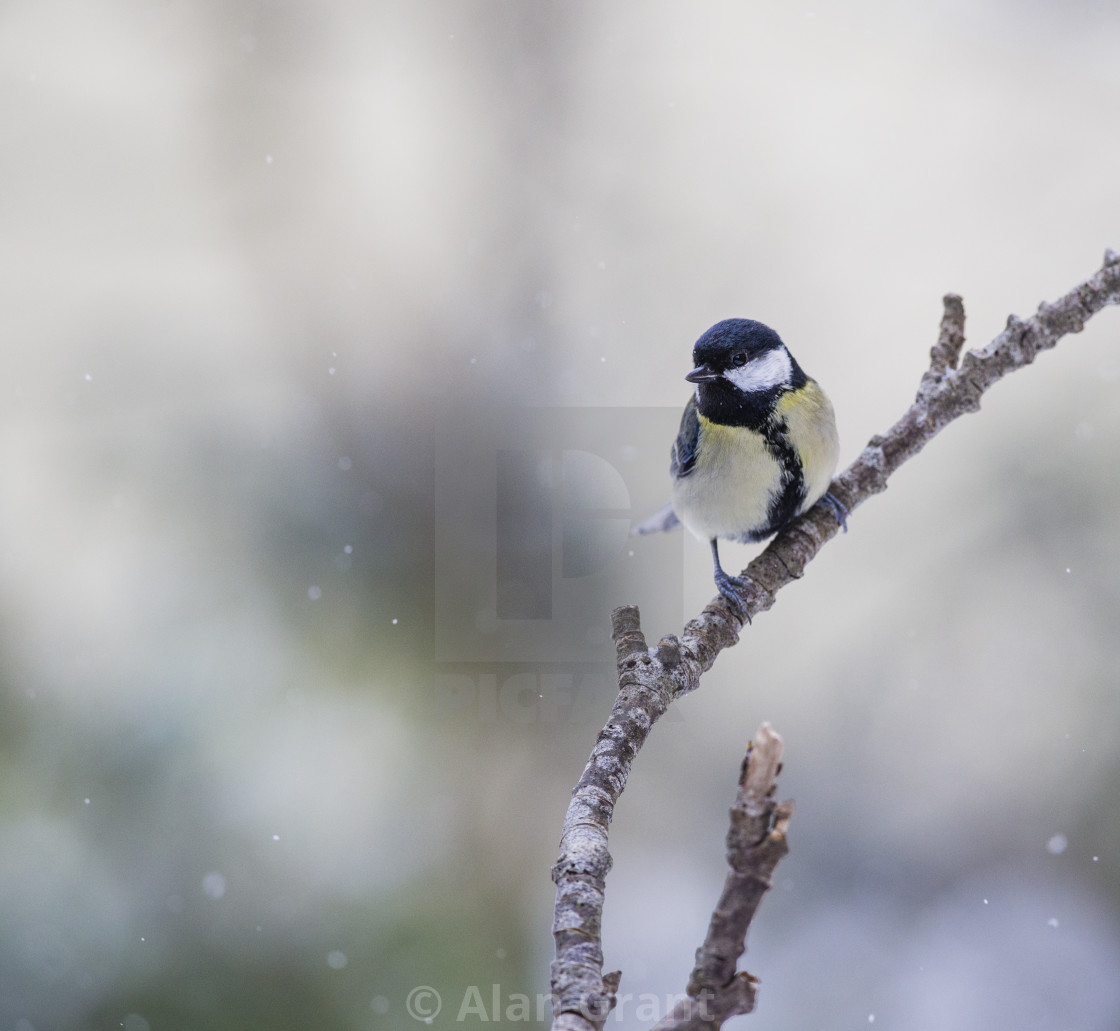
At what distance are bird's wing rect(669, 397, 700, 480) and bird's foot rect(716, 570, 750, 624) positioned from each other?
0.37 m

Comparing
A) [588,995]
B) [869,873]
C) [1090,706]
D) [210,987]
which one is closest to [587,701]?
[869,873]

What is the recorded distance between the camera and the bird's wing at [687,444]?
150 cm

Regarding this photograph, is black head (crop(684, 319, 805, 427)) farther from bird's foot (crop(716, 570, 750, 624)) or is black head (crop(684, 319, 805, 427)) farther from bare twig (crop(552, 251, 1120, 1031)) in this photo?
bird's foot (crop(716, 570, 750, 624))

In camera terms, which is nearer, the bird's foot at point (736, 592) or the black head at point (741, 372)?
the bird's foot at point (736, 592)

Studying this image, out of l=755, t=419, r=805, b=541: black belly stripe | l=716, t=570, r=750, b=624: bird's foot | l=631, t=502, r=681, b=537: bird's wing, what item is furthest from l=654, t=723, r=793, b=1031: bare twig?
l=631, t=502, r=681, b=537: bird's wing

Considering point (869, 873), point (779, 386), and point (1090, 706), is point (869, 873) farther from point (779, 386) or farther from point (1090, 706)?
point (779, 386)

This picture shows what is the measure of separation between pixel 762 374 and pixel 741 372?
0.15 ft

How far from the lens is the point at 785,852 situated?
469 millimetres

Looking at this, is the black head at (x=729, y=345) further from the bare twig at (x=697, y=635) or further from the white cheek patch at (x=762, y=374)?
the bare twig at (x=697, y=635)

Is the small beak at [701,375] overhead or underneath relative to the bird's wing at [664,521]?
underneath

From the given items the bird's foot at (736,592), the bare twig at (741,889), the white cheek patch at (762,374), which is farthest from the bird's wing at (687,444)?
the bare twig at (741,889)

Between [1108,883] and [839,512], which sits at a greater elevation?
[839,512]

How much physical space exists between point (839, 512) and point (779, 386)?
0.24m

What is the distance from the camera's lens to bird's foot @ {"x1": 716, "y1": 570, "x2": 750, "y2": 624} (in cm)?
109
